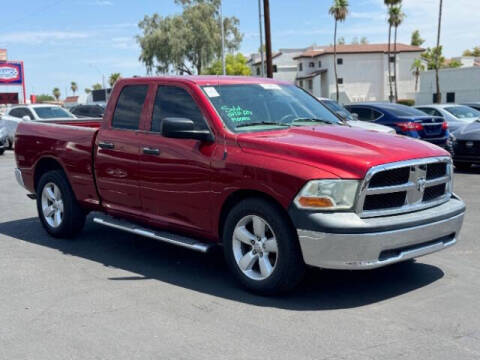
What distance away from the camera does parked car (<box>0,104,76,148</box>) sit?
21656mm

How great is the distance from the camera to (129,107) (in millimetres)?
6750

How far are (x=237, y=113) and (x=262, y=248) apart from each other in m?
1.39

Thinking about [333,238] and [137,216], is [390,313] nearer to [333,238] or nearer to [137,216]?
[333,238]

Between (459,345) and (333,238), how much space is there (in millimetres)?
1153

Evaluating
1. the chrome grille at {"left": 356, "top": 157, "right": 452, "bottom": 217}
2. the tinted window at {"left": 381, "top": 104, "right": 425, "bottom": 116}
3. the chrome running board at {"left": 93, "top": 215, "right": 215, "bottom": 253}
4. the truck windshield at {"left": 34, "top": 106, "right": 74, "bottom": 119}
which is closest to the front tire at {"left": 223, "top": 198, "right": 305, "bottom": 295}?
the chrome running board at {"left": 93, "top": 215, "right": 215, "bottom": 253}

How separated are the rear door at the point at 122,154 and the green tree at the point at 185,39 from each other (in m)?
51.1

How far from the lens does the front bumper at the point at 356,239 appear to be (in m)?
4.78

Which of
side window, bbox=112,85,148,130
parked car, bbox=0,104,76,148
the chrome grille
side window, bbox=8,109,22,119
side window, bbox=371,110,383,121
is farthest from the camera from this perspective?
side window, bbox=8,109,22,119

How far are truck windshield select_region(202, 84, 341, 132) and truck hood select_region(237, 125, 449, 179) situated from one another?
0.78ft

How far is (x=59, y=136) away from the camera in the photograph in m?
7.53

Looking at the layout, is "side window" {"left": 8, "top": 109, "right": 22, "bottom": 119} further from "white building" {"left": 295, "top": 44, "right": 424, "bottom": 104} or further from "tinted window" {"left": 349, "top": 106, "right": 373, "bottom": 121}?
"white building" {"left": 295, "top": 44, "right": 424, "bottom": 104}

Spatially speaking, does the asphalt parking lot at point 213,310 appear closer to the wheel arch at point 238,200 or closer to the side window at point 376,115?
the wheel arch at point 238,200

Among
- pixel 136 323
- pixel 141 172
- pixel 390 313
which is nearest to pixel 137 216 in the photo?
pixel 141 172

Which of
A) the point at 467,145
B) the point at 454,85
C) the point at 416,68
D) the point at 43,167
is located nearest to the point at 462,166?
the point at 467,145
